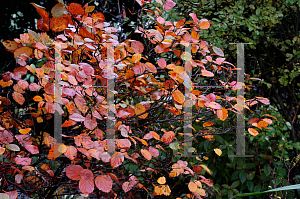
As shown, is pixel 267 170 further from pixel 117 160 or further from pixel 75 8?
pixel 75 8

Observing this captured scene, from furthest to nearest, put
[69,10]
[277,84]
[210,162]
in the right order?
[277,84] < [210,162] < [69,10]

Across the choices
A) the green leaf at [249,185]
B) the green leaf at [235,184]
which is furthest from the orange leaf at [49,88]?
the green leaf at [249,185]

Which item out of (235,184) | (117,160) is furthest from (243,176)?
(117,160)

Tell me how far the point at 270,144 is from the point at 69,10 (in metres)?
1.93

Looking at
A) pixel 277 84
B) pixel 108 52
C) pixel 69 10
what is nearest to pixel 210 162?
pixel 277 84

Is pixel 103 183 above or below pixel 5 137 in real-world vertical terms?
below

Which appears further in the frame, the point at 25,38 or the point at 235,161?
the point at 235,161

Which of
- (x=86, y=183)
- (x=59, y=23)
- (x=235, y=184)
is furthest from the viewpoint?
(x=235, y=184)

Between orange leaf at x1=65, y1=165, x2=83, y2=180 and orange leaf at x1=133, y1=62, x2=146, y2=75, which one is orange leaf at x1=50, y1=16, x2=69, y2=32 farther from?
orange leaf at x1=65, y1=165, x2=83, y2=180

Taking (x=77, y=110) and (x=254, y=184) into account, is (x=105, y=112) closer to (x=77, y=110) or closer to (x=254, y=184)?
(x=77, y=110)

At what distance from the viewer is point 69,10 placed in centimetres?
94

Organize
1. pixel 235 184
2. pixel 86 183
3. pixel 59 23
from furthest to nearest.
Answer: pixel 235 184 → pixel 59 23 → pixel 86 183

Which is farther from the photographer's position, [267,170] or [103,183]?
[267,170]

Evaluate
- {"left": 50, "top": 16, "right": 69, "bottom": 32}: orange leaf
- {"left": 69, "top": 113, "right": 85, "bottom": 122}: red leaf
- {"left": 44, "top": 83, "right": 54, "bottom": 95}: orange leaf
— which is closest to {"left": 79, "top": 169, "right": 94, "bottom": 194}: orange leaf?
{"left": 69, "top": 113, "right": 85, "bottom": 122}: red leaf
